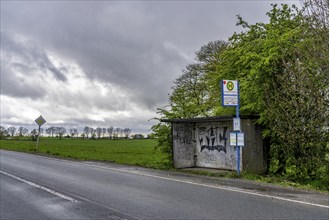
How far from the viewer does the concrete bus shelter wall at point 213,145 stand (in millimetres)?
14273

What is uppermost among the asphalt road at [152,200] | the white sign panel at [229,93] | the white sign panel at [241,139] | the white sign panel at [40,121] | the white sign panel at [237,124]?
the white sign panel at [40,121]

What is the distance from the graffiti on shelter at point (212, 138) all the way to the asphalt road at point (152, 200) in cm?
449

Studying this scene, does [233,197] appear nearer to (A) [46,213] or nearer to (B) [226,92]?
(A) [46,213]

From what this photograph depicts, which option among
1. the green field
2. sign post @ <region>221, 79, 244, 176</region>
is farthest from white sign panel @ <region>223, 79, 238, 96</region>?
the green field

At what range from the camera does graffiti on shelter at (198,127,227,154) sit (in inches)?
637

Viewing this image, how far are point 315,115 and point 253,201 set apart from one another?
534cm

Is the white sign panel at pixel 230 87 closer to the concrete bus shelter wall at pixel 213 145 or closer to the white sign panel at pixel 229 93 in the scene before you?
the white sign panel at pixel 229 93

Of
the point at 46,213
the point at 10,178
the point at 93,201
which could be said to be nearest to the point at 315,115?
the point at 93,201

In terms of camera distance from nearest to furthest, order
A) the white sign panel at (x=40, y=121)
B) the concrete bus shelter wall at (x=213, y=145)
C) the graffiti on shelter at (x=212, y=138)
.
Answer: the concrete bus shelter wall at (x=213, y=145) < the graffiti on shelter at (x=212, y=138) < the white sign panel at (x=40, y=121)

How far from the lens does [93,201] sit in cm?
822

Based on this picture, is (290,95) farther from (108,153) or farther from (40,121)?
(40,121)

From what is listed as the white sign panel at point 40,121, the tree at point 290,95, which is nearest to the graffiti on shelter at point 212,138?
the tree at point 290,95

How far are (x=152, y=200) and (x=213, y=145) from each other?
8836 millimetres

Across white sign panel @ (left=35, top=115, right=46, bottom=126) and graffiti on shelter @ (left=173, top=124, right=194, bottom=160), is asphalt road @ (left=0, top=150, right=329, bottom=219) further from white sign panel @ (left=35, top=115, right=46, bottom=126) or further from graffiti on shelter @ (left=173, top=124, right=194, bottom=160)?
white sign panel @ (left=35, top=115, right=46, bottom=126)
